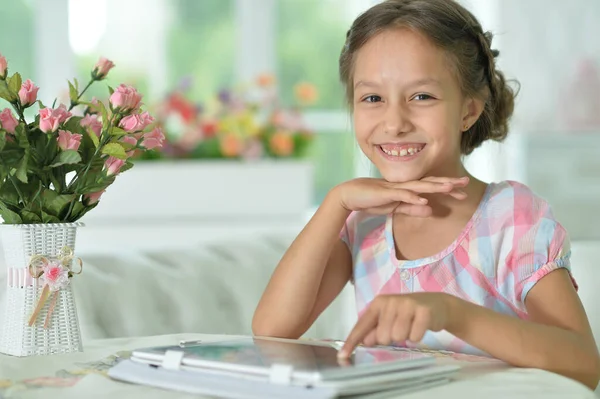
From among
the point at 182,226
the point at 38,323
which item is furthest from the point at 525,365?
the point at 182,226

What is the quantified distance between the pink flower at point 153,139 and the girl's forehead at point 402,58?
382mm

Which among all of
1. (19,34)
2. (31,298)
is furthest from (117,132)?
(19,34)

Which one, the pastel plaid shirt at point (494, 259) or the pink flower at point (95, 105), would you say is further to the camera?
the pastel plaid shirt at point (494, 259)

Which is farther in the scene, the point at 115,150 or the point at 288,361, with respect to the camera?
the point at 115,150

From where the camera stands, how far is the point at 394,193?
4.70ft

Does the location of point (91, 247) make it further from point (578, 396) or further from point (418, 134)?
point (578, 396)

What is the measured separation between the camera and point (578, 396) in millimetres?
1015

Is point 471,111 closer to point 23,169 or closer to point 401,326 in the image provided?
point 401,326

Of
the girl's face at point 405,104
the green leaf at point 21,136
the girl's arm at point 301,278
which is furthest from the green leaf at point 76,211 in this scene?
the girl's face at point 405,104

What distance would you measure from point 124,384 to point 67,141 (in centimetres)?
33

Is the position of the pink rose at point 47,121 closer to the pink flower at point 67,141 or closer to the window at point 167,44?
the pink flower at point 67,141

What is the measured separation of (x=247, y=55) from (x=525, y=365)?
4446mm

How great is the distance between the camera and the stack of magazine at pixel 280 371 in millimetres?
924

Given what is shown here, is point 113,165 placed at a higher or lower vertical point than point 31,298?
higher
